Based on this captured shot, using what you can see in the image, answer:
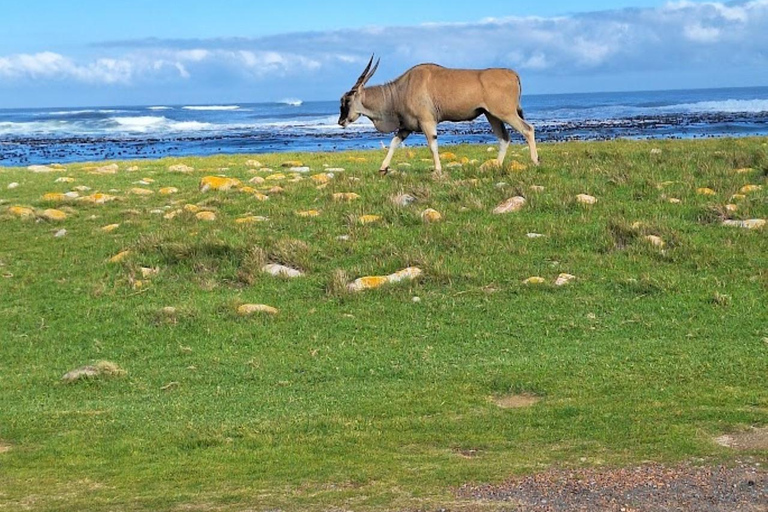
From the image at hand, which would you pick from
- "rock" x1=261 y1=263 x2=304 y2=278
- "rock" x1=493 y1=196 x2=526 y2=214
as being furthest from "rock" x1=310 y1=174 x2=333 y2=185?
Result: "rock" x1=261 y1=263 x2=304 y2=278

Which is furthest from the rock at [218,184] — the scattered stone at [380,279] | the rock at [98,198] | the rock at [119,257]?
the scattered stone at [380,279]

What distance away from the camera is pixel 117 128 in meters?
86.7

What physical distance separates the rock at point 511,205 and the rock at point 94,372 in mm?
6578

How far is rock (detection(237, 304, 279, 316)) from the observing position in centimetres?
1055

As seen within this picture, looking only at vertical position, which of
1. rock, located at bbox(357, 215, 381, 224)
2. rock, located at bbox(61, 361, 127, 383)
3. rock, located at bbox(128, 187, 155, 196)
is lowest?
rock, located at bbox(61, 361, 127, 383)

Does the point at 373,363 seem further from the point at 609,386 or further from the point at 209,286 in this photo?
the point at 209,286

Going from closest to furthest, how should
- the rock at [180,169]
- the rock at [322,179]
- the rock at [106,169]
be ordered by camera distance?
the rock at [322,179], the rock at [180,169], the rock at [106,169]

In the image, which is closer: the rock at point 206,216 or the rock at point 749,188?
the rock at point 749,188

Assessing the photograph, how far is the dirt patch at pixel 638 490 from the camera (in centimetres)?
546

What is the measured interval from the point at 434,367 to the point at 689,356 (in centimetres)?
229

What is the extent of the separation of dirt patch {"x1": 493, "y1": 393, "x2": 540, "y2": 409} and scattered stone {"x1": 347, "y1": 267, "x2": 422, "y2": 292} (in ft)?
11.3

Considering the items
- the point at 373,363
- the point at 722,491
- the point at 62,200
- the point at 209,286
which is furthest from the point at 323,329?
the point at 62,200

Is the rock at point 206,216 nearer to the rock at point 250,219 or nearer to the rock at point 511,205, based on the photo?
the rock at point 250,219

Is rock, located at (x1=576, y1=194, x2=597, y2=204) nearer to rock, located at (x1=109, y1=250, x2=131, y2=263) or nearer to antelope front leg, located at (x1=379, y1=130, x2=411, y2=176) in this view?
antelope front leg, located at (x1=379, y1=130, x2=411, y2=176)
